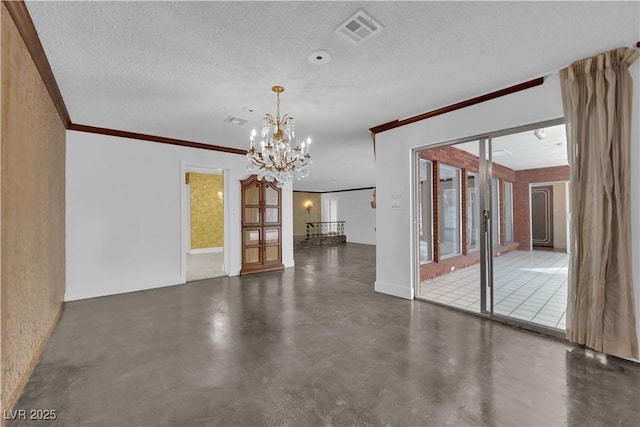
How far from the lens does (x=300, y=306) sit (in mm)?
3896

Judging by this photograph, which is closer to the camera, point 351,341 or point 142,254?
point 351,341

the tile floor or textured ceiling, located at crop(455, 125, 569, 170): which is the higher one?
textured ceiling, located at crop(455, 125, 569, 170)

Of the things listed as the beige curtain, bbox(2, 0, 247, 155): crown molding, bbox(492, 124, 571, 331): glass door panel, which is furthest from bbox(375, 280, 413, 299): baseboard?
bbox(2, 0, 247, 155): crown molding

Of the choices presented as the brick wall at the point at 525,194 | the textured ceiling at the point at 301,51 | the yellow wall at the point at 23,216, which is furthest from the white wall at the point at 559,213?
the yellow wall at the point at 23,216

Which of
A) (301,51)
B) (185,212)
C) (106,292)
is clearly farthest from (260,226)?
(301,51)

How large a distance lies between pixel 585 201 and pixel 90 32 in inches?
176

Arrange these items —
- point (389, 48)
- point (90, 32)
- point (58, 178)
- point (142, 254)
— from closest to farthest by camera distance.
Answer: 1. point (90, 32)
2. point (389, 48)
3. point (58, 178)
4. point (142, 254)

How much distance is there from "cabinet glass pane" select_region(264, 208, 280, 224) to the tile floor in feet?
11.6

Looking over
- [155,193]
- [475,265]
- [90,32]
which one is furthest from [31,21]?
[475,265]

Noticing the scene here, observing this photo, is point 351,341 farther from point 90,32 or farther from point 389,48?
point 90,32

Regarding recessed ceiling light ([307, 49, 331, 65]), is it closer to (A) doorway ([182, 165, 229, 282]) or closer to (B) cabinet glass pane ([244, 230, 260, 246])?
(B) cabinet glass pane ([244, 230, 260, 246])

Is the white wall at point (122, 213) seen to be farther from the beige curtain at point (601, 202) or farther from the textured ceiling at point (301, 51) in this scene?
the beige curtain at point (601, 202)

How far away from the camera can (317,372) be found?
7.37 ft

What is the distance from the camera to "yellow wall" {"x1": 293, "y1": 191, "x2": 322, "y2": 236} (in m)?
13.6
